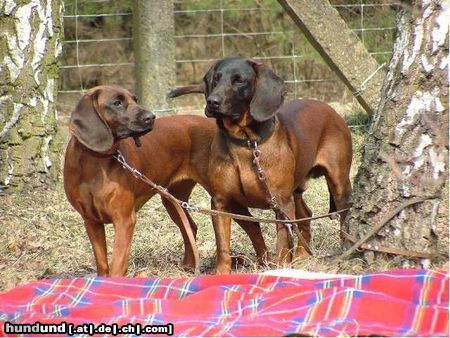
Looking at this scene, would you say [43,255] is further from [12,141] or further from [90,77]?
[90,77]

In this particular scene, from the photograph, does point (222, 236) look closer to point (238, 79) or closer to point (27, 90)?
point (238, 79)

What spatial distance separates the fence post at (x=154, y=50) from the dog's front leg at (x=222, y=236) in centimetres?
523

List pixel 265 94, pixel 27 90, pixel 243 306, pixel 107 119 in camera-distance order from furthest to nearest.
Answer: pixel 27 90 → pixel 265 94 → pixel 107 119 → pixel 243 306

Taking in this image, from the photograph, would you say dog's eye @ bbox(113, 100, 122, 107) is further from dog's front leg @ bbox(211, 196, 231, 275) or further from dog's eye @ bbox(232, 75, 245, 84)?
dog's front leg @ bbox(211, 196, 231, 275)

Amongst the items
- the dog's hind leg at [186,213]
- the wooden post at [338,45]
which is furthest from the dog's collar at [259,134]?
the wooden post at [338,45]

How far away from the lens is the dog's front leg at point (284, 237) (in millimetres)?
6023

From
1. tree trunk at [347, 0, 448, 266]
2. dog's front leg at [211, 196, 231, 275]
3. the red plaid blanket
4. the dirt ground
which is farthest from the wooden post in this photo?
the red plaid blanket

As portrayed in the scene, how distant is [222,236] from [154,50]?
18.4ft

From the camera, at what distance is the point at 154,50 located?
37.3 feet

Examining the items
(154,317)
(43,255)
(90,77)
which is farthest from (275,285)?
(90,77)

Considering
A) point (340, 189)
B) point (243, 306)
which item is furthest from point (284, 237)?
point (243, 306)

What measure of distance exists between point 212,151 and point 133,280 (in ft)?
3.94

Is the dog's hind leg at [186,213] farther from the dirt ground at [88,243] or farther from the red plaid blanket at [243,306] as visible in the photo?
the red plaid blanket at [243,306]

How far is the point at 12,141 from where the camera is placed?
816 cm
